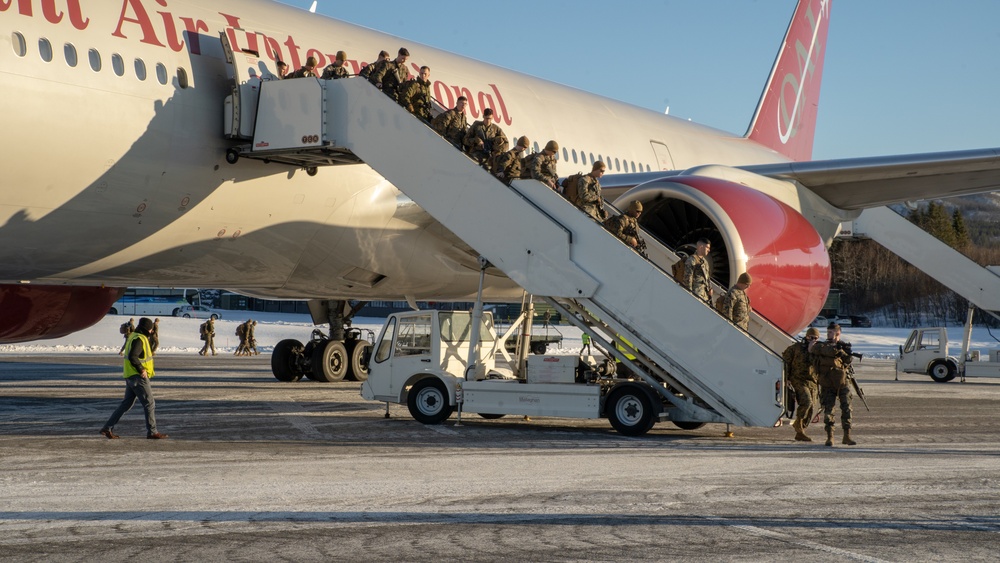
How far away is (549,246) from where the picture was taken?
33.2 ft

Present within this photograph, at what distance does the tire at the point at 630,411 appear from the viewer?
10.0m

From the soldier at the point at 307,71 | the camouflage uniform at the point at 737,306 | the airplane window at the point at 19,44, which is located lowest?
the camouflage uniform at the point at 737,306

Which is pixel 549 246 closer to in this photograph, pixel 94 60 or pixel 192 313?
pixel 94 60

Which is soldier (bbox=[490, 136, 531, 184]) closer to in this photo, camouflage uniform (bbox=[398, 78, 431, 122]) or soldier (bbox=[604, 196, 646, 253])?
camouflage uniform (bbox=[398, 78, 431, 122])

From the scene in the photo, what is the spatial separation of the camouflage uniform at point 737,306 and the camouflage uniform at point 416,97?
340 cm

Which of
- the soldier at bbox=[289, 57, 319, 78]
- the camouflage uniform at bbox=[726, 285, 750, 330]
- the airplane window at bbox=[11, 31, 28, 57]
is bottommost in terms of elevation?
the camouflage uniform at bbox=[726, 285, 750, 330]

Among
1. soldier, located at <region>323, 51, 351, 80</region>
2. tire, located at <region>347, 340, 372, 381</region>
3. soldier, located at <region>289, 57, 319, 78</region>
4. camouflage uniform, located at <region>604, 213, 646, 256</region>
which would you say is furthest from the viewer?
tire, located at <region>347, 340, 372, 381</region>

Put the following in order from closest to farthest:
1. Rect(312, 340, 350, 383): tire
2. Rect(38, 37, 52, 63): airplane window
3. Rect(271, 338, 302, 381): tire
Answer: Rect(38, 37, 52, 63): airplane window, Rect(312, 340, 350, 383): tire, Rect(271, 338, 302, 381): tire

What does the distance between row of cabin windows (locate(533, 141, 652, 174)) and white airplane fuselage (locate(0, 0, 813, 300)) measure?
3.68ft

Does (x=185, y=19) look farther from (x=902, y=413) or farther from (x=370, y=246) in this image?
(x=902, y=413)

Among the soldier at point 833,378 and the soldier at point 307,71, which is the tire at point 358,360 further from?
the soldier at point 833,378

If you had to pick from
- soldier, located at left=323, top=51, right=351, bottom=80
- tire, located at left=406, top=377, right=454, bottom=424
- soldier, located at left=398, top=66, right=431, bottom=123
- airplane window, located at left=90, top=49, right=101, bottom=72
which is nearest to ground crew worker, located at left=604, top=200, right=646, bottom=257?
soldier, located at left=398, top=66, right=431, bottom=123

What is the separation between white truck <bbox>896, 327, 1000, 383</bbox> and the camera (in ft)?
76.0

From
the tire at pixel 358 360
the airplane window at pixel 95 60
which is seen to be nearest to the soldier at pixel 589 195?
the airplane window at pixel 95 60
